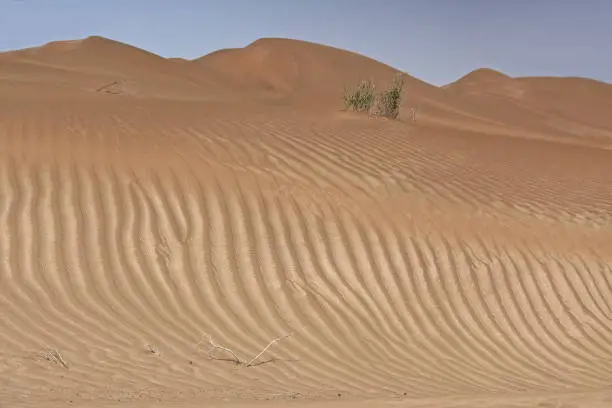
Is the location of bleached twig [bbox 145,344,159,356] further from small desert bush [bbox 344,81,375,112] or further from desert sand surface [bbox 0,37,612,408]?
small desert bush [bbox 344,81,375,112]

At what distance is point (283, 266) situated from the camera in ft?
26.8

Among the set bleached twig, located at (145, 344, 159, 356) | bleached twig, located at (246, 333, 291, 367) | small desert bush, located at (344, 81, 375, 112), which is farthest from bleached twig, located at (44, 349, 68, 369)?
small desert bush, located at (344, 81, 375, 112)

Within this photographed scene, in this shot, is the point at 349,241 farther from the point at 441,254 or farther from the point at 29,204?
the point at 29,204

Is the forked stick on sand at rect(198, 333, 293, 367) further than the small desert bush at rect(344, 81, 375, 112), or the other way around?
the small desert bush at rect(344, 81, 375, 112)

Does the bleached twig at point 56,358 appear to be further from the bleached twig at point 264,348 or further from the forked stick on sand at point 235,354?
the bleached twig at point 264,348

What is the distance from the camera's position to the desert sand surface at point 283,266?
20.0ft

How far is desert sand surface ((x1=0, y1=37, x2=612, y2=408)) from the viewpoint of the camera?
6.11m

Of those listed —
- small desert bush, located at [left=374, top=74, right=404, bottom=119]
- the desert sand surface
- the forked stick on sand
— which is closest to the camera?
the desert sand surface

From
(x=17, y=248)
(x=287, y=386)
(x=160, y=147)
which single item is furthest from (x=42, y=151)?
(x=287, y=386)

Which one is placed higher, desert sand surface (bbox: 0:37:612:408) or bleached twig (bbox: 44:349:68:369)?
desert sand surface (bbox: 0:37:612:408)

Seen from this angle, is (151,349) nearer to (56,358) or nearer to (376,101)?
(56,358)

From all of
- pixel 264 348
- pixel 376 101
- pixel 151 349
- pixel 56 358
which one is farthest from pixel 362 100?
pixel 56 358

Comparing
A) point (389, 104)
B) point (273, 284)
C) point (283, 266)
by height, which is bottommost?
point (273, 284)

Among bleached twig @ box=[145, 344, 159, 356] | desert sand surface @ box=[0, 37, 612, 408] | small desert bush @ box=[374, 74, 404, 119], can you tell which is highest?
small desert bush @ box=[374, 74, 404, 119]
